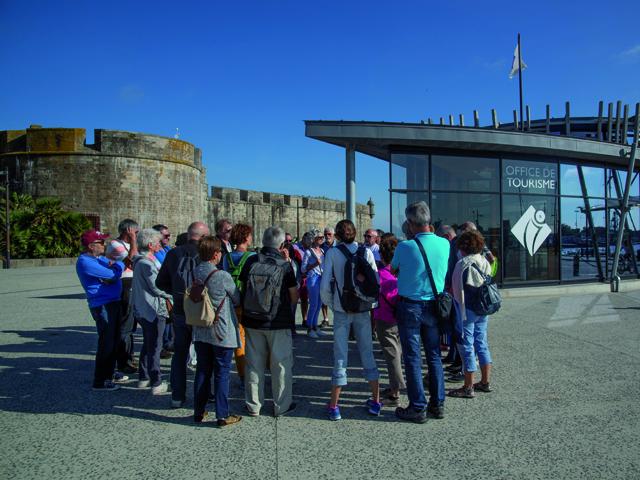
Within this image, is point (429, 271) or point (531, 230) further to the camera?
point (531, 230)

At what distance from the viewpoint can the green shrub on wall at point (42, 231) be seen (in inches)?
1042

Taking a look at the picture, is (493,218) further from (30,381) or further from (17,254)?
(17,254)

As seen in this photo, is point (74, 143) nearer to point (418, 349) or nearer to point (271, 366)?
point (271, 366)

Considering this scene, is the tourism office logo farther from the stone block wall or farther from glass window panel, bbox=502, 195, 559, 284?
the stone block wall

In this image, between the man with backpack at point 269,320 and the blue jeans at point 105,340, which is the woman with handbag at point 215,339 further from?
the blue jeans at point 105,340

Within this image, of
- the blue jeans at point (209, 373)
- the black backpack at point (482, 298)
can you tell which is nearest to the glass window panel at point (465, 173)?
the black backpack at point (482, 298)

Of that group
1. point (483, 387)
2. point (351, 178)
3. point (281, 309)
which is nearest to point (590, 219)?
point (351, 178)

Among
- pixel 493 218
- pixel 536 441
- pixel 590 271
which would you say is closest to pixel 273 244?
pixel 536 441

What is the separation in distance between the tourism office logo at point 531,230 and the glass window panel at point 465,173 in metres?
1.10

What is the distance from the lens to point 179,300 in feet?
14.5

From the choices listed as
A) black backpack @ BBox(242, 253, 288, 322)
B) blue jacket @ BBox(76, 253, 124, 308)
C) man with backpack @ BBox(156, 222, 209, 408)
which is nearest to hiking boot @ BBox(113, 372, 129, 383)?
blue jacket @ BBox(76, 253, 124, 308)

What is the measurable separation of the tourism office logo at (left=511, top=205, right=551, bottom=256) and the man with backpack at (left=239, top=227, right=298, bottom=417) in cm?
915

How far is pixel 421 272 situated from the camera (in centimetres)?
407

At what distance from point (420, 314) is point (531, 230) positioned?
9.17 metres
